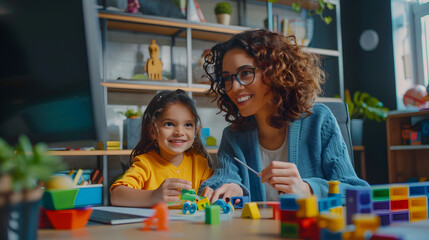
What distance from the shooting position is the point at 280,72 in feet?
4.40

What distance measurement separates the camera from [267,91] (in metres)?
1.38

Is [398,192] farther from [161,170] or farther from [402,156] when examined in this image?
[402,156]

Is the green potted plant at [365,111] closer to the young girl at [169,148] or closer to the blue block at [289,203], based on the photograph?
the young girl at [169,148]

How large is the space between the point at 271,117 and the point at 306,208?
923 millimetres

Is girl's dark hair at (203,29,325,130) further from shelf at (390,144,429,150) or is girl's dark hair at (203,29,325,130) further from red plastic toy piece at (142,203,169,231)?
shelf at (390,144,429,150)

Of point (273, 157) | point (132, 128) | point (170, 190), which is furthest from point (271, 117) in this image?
point (132, 128)

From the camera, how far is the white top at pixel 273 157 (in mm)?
1370

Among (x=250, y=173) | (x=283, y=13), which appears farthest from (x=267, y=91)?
(x=283, y=13)

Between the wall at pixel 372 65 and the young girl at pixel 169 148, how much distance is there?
2354mm

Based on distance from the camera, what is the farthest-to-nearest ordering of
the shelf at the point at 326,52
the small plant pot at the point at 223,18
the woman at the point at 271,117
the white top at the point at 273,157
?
1. the shelf at the point at 326,52
2. the small plant pot at the point at 223,18
3. the white top at the point at 273,157
4. the woman at the point at 271,117

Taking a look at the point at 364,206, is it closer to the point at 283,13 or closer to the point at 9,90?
the point at 9,90

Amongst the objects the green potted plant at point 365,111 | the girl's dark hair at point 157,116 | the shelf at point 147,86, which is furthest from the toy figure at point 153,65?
the green potted plant at point 365,111

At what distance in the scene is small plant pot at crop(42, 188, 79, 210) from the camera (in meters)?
0.54

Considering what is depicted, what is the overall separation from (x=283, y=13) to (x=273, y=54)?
2.53 metres
